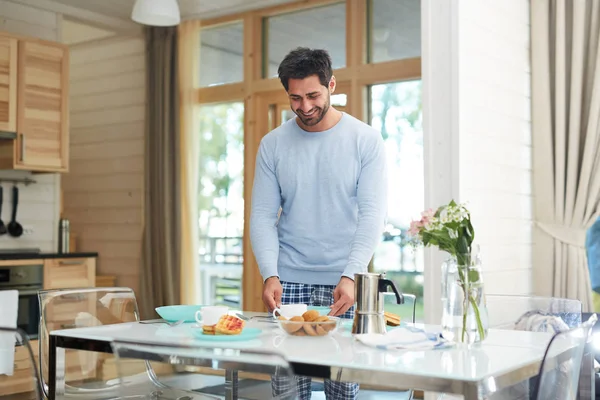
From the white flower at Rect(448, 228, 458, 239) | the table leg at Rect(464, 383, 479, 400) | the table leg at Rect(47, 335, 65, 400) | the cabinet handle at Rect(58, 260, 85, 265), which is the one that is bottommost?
the table leg at Rect(47, 335, 65, 400)

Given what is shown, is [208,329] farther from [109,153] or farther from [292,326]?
[109,153]

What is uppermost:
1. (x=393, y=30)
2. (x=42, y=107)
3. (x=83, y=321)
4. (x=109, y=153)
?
(x=393, y=30)

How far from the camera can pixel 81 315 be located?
2.61 meters

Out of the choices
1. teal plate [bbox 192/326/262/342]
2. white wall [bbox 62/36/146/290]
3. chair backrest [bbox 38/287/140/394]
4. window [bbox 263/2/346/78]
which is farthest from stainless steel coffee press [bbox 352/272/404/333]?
white wall [bbox 62/36/146/290]

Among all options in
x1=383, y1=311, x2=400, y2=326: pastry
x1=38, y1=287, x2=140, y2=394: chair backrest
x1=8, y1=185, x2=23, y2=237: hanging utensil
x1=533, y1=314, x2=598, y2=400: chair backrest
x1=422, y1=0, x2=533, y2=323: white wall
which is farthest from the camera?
x1=8, y1=185, x2=23, y2=237: hanging utensil

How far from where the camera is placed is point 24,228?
18.8 ft

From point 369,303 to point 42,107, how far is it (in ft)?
13.5

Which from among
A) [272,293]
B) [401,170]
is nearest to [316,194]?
[272,293]

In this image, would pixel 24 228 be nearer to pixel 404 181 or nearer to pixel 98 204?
pixel 98 204

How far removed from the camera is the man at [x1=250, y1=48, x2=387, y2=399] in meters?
2.56

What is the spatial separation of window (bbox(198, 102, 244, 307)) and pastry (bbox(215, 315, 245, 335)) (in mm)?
4300

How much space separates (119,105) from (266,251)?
4791 millimetres

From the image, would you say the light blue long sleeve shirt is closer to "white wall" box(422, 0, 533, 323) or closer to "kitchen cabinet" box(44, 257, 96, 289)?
"white wall" box(422, 0, 533, 323)

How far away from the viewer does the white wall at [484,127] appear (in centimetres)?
367
